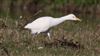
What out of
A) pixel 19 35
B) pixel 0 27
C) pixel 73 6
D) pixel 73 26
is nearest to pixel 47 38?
pixel 19 35

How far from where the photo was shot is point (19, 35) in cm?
1033

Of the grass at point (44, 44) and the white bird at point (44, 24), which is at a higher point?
the white bird at point (44, 24)

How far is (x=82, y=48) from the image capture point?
9.66m

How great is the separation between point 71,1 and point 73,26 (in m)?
11.8

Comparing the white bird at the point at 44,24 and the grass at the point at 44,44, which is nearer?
the grass at the point at 44,44

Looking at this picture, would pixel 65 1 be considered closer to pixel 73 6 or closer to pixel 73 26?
pixel 73 6

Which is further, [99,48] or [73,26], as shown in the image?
[73,26]

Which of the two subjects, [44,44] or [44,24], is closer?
[44,44]

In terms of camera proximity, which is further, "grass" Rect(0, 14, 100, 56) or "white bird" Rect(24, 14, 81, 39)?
"white bird" Rect(24, 14, 81, 39)

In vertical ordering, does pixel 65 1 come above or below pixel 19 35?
above

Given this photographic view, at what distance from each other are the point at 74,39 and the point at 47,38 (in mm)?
690

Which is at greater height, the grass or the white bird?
the white bird

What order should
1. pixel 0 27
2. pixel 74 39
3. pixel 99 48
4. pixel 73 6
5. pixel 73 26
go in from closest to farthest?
pixel 99 48
pixel 74 39
pixel 0 27
pixel 73 26
pixel 73 6

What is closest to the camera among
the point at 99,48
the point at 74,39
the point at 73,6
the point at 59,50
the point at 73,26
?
the point at 59,50
